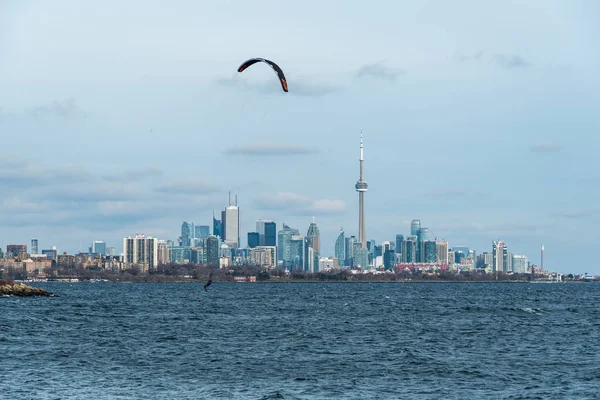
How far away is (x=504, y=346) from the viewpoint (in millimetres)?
70500

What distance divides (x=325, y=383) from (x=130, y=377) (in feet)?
35.8

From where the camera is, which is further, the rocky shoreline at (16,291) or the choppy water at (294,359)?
the rocky shoreline at (16,291)

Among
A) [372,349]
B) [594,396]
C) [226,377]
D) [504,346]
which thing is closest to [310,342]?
[372,349]

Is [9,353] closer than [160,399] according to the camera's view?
No

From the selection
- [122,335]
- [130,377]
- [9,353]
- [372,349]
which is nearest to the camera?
[130,377]

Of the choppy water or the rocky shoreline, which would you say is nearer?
the choppy water

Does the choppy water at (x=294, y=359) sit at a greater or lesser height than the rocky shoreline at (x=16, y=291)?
greater

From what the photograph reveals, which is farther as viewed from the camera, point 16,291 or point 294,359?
point 16,291

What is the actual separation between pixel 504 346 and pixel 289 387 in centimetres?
2865

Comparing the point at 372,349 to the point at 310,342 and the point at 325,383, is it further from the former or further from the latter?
the point at 325,383

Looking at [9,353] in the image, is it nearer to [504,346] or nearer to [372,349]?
[372,349]

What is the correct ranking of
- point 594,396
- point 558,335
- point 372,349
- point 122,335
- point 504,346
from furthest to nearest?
1. point 558,335
2. point 122,335
3. point 504,346
4. point 372,349
5. point 594,396

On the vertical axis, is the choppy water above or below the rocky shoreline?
above

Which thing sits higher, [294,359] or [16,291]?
[294,359]
